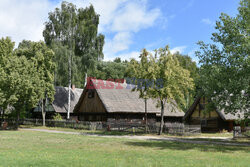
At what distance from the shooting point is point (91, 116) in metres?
41.9

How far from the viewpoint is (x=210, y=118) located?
37.0m

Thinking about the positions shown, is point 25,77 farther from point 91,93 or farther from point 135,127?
point 135,127

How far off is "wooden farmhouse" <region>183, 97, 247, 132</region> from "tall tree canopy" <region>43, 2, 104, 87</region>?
59.9 feet

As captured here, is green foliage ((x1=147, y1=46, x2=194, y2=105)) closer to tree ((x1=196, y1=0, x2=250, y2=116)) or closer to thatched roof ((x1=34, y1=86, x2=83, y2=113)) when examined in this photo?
tree ((x1=196, y1=0, x2=250, y2=116))

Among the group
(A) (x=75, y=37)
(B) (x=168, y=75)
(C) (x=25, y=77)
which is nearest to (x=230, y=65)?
(B) (x=168, y=75)

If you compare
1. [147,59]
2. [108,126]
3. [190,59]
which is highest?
[190,59]

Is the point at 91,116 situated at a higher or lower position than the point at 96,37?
lower

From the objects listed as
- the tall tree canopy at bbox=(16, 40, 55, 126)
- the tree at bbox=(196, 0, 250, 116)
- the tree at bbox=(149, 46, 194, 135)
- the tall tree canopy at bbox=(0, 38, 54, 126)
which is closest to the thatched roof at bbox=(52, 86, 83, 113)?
the tall tree canopy at bbox=(16, 40, 55, 126)

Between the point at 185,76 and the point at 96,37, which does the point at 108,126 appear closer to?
the point at 185,76

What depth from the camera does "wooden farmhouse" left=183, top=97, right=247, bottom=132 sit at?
115 ft

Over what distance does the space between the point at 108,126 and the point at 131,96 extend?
12614 mm

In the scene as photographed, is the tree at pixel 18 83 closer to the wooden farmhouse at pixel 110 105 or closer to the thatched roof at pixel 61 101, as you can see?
the wooden farmhouse at pixel 110 105

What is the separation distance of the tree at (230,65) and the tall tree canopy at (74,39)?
1056 inches

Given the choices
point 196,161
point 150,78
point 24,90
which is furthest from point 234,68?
point 24,90
